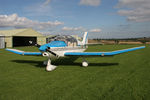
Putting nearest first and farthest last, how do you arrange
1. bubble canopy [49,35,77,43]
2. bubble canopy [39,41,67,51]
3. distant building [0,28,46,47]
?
1. bubble canopy [39,41,67,51]
2. bubble canopy [49,35,77,43]
3. distant building [0,28,46,47]

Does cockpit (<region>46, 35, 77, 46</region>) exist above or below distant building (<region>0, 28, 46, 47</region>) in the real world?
below

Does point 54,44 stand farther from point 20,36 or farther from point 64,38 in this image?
point 20,36

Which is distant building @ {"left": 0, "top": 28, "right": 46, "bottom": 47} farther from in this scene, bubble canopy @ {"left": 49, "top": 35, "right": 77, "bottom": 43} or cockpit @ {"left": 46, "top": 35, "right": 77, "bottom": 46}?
bubble canopy @ {"left": 49, "top": 35, "right": 77, "bottom": 43}

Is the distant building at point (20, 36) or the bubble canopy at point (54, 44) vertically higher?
the distant building at point (20, 36)

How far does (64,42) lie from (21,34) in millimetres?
31061

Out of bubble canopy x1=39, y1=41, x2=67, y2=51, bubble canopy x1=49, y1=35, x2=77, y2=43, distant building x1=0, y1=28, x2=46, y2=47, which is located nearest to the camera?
bubble canopy x1=39, y1=41, x2=67, y2=51

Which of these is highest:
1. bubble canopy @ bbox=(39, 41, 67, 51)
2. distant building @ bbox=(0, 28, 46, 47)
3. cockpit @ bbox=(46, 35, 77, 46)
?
distant building @ bbox=(0, 28, 46, 47)

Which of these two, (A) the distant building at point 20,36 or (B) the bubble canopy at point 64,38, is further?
(A) the distant building at point 20,36

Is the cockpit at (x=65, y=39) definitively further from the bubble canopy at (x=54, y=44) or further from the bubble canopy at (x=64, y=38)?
the bubble canopy at (x=54, y=44)

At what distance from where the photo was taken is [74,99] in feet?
12.5

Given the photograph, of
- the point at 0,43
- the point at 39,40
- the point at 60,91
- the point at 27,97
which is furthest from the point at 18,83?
the point at 39,40

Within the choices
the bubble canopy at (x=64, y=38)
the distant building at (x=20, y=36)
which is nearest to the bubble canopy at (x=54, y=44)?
the bubble canopy at (x=64, y=38)

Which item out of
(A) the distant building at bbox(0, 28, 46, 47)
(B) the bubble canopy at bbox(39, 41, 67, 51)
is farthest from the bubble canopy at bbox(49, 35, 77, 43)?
(A) the distant building at bbox(0, 28, 46, 47)

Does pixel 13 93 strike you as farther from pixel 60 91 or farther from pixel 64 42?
pixel 64 42
